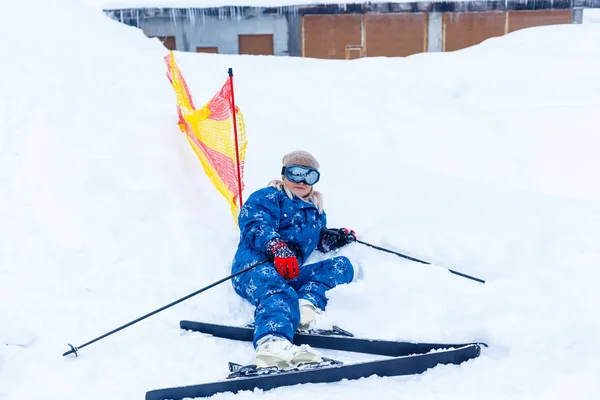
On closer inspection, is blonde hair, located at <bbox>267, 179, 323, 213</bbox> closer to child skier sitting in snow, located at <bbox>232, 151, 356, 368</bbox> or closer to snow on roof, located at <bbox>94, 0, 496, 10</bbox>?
child skier sitting in snow, located at <bbox>232, 151, 356, 368</bbox>

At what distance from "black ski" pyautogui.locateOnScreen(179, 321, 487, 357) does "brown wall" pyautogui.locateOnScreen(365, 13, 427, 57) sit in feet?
40.4

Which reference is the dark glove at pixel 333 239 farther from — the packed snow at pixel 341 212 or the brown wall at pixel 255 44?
the brown wall at pixel 255 44

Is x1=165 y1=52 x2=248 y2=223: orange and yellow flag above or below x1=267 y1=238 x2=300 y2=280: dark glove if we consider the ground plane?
above

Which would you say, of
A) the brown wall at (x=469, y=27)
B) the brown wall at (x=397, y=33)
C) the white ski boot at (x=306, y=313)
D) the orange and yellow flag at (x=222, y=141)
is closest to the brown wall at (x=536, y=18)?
the brown wall at (x=469, y=27)

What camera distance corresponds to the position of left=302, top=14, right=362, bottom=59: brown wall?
1459 centimetres

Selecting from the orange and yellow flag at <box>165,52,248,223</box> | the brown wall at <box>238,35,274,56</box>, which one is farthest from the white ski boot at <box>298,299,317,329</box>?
the brown wall at <box>238,35,274,56</box>

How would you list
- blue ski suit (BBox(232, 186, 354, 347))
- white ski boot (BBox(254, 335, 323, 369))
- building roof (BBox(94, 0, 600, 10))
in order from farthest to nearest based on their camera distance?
building roof (BBox(94, 0, 600, 10))
blue ski suit (BBox(232, 186, 354, 347))
white ski boot (BBox(254, 335, 323, 369))

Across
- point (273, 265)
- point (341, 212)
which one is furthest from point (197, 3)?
point (273, 265)

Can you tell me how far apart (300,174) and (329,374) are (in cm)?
165

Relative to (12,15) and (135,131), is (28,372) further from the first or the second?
(12,15)

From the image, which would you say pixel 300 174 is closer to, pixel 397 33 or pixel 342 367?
pixel 342 367

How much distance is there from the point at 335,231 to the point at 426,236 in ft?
2.51

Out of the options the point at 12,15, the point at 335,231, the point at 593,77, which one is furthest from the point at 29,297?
the point at 12,15

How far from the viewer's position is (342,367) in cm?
296
